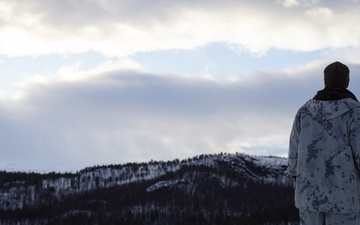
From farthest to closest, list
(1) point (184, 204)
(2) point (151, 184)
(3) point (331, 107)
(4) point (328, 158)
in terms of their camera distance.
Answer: (2) point (151, 184)
(1) point (184, 204)
(3) point (331, 107)
(4) point (328, 158)

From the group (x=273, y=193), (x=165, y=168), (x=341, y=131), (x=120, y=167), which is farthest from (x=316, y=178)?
(x=120, y=167)

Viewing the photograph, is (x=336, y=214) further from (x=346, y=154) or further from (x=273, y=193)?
(x=273, y=193)

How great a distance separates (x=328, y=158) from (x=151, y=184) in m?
72.3

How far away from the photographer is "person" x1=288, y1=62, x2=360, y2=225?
652 cm

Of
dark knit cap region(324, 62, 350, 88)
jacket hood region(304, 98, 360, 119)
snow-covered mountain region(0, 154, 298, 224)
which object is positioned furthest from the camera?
snow-covered mountain region(0, 154, 298, 224)

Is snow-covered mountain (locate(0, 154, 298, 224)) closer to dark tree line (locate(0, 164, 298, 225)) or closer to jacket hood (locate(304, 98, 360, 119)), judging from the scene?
dark tree line (locate(0, 164, 298, 225))


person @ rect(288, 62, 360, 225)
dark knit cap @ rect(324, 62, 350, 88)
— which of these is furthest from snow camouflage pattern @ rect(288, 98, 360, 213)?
dark knit cap @ rect(324, 62, 350, 88)

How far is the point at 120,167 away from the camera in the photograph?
91625 millimetres

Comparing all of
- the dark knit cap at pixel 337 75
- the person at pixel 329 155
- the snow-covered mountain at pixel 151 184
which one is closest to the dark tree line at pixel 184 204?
the snow-covered mountain at pixel 151 184

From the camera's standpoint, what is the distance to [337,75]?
6859 mm

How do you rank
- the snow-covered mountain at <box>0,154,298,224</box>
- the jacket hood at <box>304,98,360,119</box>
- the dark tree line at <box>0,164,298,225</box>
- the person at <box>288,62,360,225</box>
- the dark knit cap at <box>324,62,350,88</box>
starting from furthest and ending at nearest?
1. the snow-covered mountain at <box>0,154,298,224</box>
2. the dark tree line at <box>0,164,298,225</box>
3. the dark knit cap at <box>324,62,350,88</box>
4. the jacket hood at <box>304,98,360,119</box>
5. the person at <box>288,62,360,225</box>

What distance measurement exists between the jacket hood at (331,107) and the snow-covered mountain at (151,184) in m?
54.0

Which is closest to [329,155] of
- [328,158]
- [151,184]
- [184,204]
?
[328,158]

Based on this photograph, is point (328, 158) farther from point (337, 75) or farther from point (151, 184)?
point (151, 184)
